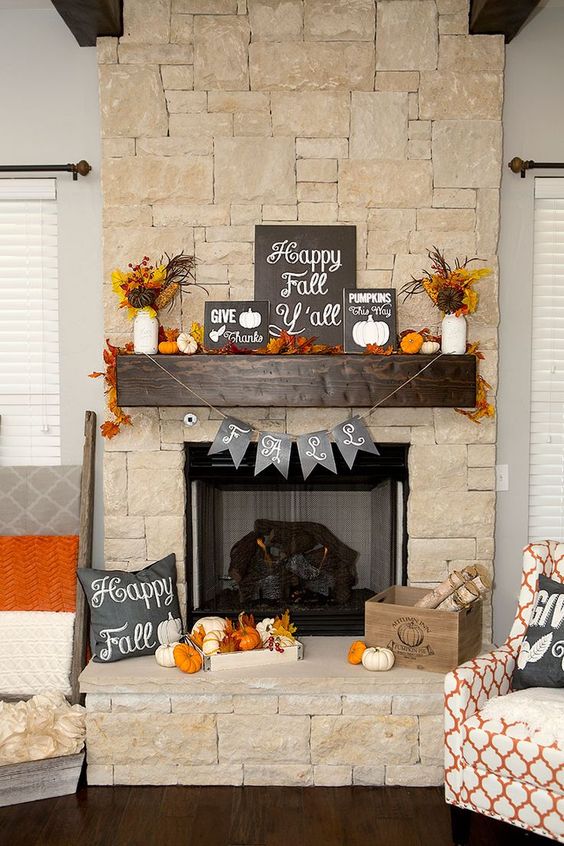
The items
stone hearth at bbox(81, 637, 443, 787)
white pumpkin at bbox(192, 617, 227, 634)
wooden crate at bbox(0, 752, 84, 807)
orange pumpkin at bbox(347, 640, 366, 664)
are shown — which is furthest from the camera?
white pumpkin at bbox(192, 617, 227, 634)

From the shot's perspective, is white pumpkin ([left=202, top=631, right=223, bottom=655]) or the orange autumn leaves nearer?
white pumpkin ([left=202, top=631, right=223, bottom=655])

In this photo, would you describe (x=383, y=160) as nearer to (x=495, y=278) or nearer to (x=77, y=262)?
(x=495, y=278)

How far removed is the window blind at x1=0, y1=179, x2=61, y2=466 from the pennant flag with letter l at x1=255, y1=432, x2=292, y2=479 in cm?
90

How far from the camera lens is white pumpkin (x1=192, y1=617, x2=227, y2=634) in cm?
307

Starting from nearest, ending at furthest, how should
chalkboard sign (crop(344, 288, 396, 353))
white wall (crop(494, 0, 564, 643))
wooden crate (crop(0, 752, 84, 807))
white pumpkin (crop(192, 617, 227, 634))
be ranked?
wooden crate (crop(0, 752, 84, 807)) → white pumpkin (crop(192, 617, 227, 634)) → chalkboard sign (crop(344, 288, 396, 353)) → white wall (crop(494, 0, 564, 643))

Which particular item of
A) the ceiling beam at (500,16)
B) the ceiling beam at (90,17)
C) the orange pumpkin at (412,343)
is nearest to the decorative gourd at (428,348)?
the orange pumpkin at (412,343)

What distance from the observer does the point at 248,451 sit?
3.29m

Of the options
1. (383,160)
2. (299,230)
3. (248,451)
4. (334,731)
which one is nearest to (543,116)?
(383,160)

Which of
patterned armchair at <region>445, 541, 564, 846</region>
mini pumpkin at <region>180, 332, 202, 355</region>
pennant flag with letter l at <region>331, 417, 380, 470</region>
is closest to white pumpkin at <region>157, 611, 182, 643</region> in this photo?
pennant flag with letter l at <region>331, 417, 380, 470</region>

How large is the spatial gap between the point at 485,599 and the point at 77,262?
2.16 metres

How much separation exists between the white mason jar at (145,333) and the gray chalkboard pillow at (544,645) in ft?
5.40

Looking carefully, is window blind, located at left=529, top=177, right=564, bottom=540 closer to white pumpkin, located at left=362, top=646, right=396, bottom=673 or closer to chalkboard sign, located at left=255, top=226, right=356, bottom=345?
chalkboard sign, located at left=255, top=226, right=356, bottom=345

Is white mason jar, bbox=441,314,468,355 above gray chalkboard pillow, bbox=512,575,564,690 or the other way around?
above

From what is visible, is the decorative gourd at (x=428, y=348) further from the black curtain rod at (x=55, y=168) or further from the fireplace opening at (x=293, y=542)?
the black curtain rod at (x=55, y=168)
